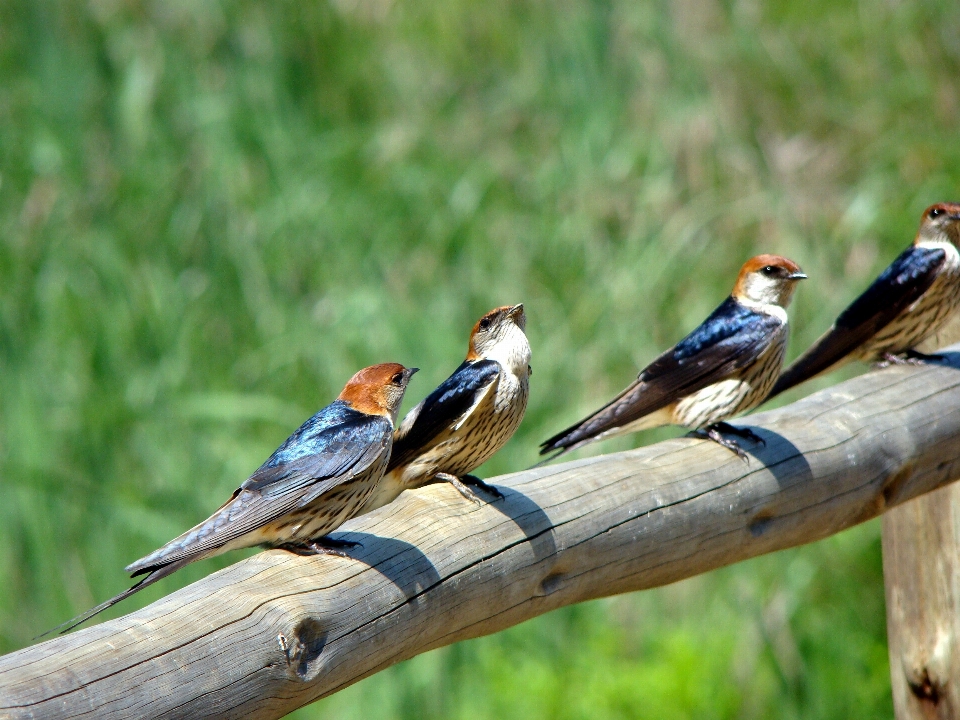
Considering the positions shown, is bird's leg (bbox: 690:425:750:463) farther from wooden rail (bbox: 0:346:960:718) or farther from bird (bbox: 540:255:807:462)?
bird (bbox: 540:255:807:462)

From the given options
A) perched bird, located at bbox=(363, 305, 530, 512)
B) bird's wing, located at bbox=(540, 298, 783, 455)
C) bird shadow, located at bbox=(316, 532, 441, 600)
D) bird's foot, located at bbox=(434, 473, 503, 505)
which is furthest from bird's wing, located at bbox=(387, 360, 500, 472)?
bird's wing, located at bbox=(540, 298, 783, 455)

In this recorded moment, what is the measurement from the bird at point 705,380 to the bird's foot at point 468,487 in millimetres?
567

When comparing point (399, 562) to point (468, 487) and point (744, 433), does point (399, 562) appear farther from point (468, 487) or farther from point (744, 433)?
point (744, 433)

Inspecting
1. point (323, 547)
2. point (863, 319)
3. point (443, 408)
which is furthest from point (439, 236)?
point (323, 547)

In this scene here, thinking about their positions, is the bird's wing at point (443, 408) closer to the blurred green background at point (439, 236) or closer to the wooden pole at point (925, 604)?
the wooden pole at point (925, 604)

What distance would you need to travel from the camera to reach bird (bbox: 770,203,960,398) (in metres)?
3.05

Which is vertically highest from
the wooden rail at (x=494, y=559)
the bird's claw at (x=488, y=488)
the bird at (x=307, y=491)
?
the bird at (x=307, y=491)

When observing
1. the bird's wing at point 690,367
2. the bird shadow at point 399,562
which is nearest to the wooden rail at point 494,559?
the bird shadow at point 399,562

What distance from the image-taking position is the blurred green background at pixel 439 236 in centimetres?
371

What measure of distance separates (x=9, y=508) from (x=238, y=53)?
2.69 m

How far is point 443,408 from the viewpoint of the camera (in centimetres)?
214

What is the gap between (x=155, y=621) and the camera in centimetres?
140

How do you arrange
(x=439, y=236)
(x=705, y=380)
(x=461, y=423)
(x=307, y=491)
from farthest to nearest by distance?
1. (x=439, y=236)
2. (x=705, y=380)
3. (x=461, y=423)
4. (x=307, y=491)

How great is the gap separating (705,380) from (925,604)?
2.44ft
